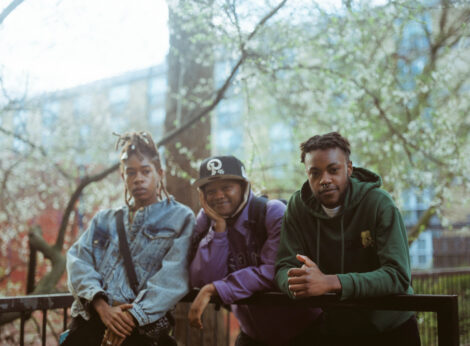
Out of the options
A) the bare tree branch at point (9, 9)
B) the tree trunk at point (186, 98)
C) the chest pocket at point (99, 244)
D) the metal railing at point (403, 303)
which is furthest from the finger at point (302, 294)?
the bare tree branch at point (9, 9)

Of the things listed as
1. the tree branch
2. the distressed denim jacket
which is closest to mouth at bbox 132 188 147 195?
the distressed denim jacket

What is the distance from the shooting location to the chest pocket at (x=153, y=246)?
3.23 metres

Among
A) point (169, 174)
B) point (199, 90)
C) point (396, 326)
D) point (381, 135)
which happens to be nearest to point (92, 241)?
point (396, 326)

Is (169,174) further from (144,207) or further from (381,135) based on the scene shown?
(381,135)

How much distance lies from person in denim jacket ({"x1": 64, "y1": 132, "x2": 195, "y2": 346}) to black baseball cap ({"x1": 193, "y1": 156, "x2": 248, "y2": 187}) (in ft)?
1.40

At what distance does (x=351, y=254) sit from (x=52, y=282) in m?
5.06

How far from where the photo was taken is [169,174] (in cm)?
638

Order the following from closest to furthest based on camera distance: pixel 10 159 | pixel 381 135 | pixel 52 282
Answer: pixel 52 282, pixel 381 135, pixel 10 159

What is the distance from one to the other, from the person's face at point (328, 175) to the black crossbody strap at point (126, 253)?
4.72 ft

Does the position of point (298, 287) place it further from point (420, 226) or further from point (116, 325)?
point (420, 226)

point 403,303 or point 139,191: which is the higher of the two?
point 139,191

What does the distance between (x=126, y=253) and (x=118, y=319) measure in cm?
51

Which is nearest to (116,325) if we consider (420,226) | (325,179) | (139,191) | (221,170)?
(139,191)

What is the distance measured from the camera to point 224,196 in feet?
10.1
